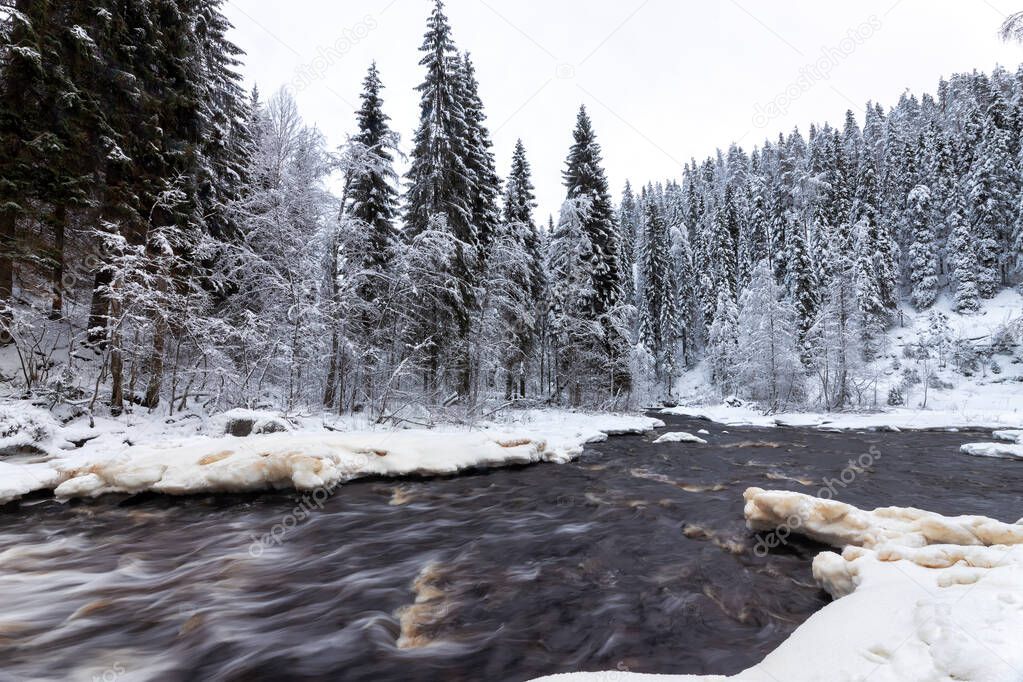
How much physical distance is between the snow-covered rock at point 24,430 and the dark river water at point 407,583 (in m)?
1.88

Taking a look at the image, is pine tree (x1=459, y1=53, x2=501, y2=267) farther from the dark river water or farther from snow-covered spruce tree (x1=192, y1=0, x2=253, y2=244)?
the dark river water

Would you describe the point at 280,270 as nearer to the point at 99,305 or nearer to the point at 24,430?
the point at 99,305

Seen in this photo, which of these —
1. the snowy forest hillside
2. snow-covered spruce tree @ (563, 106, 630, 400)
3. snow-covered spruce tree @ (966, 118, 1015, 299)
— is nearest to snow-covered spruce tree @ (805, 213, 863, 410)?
the snowy forest hillside

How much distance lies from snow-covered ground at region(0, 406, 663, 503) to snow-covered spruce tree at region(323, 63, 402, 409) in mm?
3181

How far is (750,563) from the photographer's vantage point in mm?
5359

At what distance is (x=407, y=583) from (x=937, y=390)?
39544 mm

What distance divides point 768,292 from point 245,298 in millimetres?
34213

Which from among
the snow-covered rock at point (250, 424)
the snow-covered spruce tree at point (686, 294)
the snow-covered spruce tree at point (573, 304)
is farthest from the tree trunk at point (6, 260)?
the snow-covered spruce tree at point (686, 294)

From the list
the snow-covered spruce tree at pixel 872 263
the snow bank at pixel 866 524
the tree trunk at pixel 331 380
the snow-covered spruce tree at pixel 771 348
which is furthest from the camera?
the snow-covered spruce tree at pixel 872 263

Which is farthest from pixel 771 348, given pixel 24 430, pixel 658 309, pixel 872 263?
pixel 24 430

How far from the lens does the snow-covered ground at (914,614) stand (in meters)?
2.47

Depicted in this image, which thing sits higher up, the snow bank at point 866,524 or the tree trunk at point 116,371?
the tree trunk at point 116,371

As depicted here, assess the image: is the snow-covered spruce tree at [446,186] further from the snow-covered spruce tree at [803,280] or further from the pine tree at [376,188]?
the snow-covered spruce tree at [803,280]

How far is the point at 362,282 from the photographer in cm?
1420
